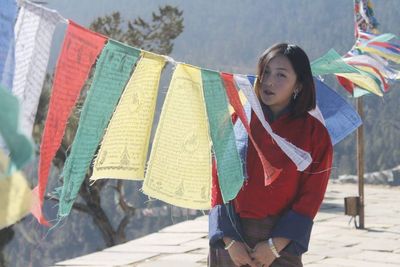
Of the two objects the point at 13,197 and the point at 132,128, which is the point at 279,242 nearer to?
the point at 132,128

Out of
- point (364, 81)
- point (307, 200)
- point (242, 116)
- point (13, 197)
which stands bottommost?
point (307, 200)

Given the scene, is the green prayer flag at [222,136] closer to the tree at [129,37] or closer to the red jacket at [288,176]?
the red jacket at [288,176]

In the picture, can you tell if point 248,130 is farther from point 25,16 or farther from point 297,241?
point 25,16

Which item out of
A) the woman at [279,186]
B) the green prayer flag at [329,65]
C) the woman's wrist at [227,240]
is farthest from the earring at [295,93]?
the green prayer flag at [329,65]

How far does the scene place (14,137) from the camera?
59.5 inches

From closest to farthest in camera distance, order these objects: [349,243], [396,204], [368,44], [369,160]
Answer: [368,44] → [349,243] → [396,204] → [369,160]

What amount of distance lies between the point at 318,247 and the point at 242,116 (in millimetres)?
4392

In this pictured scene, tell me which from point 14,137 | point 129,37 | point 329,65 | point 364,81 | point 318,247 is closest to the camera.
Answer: point 14,137

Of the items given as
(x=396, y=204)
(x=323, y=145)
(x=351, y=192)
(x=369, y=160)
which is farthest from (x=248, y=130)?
(x=369, y=160)

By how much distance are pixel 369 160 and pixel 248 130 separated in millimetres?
29832

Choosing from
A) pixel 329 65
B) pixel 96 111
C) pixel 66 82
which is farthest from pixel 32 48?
pixel 329 65

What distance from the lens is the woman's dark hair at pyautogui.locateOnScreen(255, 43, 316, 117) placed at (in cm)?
262

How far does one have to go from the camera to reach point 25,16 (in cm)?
214

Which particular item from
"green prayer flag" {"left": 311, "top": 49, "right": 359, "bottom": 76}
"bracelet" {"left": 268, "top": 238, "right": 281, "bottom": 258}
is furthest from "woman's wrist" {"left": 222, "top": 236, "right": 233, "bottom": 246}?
"green prayer flag" {"left": 311, "top": 49, "right": 359, "bottom": 76}
